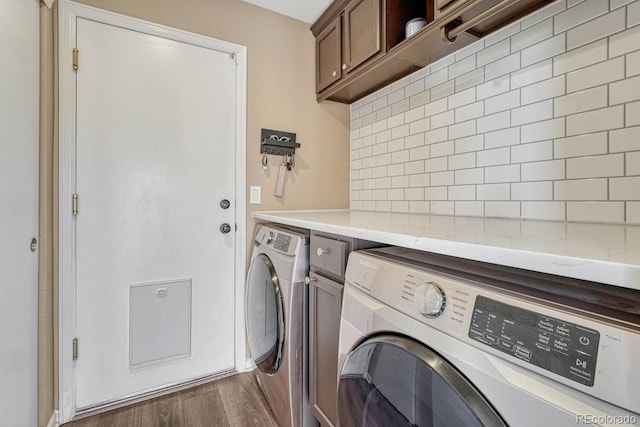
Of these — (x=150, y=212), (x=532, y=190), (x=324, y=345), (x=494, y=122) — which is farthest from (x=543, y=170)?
(x=150, y=212)

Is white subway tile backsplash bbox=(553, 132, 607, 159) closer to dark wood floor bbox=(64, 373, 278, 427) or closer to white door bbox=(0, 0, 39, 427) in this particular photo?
dark wood floor bbox=(64, 373, 278, 427)

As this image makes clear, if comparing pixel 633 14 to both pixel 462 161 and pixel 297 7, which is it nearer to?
pixel 462 161

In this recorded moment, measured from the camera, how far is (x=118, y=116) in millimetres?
1567

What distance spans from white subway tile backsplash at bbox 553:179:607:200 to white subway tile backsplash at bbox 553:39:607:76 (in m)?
0.42

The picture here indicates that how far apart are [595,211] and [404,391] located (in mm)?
958

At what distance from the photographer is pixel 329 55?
6.49 feet

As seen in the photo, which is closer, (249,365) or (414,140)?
(414,140)

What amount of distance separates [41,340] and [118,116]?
1.14 metres

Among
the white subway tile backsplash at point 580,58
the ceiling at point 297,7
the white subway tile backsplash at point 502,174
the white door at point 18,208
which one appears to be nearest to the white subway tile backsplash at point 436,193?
the white subway tile backsplash at point 502,174

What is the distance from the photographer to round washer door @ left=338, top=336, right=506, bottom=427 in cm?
53

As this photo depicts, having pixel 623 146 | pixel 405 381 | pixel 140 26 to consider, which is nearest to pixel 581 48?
pixel 623 146

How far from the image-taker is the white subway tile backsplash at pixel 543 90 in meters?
1.12

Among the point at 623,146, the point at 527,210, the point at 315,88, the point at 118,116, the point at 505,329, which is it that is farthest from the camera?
the point at 315,88

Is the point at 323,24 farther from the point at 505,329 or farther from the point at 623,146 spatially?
the point at 505,329
